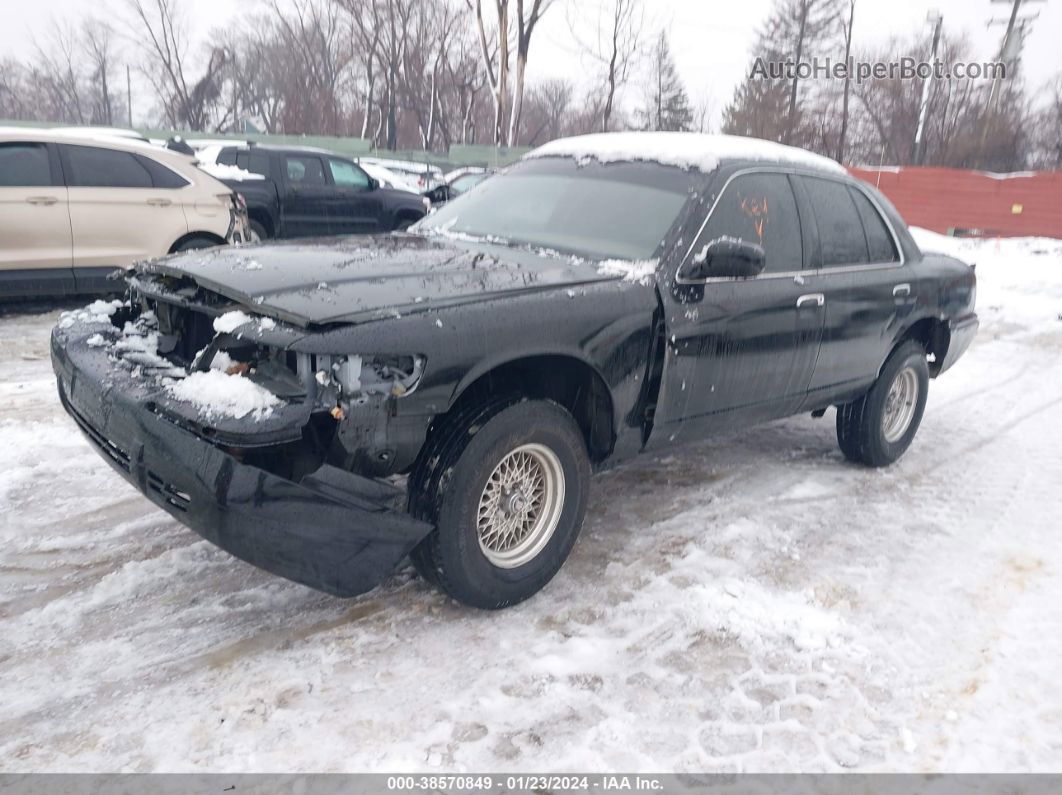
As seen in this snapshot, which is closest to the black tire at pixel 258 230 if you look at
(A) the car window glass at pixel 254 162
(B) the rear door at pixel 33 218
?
(A) the car window glass at pixel 254 162

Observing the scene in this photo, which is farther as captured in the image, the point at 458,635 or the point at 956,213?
the point at 956,213

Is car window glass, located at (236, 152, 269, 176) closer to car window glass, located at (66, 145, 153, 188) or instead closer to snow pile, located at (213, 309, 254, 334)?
car window glass, located at (66, 145, 153, 188)

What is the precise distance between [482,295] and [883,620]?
206cm

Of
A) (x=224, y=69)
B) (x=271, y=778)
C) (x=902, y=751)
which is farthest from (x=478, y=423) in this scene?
(x=224, y=69)

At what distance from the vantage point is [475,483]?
2.87 m

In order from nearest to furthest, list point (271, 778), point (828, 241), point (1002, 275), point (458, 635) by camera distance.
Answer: point (271, 778) < point (458, 635) < point (828, 241) < point (1002, 275)

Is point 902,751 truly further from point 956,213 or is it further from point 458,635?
point 956,213

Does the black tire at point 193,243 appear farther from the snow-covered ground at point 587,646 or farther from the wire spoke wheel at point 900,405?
the wire spoke wheel at point 900,405

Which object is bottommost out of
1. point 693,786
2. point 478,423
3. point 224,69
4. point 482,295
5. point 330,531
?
point 693,786

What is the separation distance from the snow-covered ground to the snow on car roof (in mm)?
1752

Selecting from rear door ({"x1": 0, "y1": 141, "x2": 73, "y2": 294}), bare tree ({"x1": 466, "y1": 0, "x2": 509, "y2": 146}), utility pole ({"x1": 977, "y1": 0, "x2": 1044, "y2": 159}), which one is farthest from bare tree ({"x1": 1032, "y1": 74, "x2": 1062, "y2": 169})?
rear door ({"x1": 0, "y1": 141, "x2": 73, "y2": 294})

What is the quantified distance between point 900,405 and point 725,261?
2534 mm

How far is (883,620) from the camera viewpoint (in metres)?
3.33

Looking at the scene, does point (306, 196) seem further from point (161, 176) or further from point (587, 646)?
point (587, 646)
